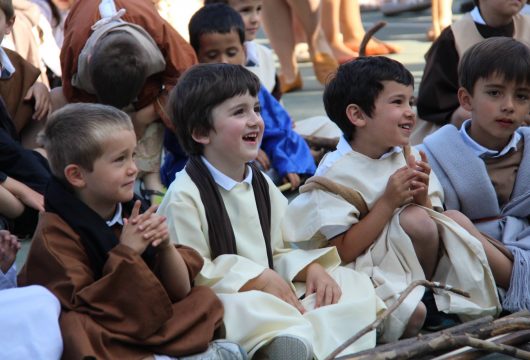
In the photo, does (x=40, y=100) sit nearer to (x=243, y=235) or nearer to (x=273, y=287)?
(x=243, y=235)

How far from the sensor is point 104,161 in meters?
→ 2.96

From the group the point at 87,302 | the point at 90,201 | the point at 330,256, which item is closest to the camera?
the point at 87,302

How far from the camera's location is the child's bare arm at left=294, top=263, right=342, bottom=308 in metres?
3.29

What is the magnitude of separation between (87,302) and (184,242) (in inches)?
19.7

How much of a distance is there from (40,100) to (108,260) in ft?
7.11

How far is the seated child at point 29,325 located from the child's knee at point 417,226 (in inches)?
46.3

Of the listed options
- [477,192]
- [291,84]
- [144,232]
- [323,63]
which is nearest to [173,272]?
[144,232]

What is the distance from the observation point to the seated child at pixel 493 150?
12.4 ft

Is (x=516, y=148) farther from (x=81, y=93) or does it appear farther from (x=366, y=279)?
(x=81, y=93)

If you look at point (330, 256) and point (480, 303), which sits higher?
point (330, 256)

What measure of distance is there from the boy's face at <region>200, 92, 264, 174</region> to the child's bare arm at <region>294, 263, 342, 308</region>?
38 centimetres

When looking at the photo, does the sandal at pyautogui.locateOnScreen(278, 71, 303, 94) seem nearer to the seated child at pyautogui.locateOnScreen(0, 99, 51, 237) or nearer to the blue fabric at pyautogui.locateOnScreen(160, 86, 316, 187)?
the blue fabric at pyautogui.locateOnScreen(160, 86, 316, 187)

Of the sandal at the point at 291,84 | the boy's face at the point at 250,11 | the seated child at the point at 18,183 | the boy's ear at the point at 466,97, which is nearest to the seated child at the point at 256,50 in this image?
the boy's face at the point at 250,11

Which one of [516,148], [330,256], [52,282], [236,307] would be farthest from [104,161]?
[516,148]
